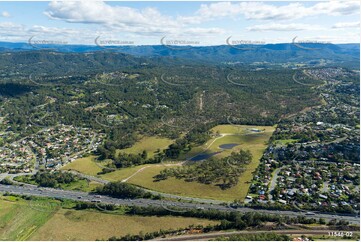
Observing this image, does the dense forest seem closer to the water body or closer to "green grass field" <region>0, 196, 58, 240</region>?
the water body

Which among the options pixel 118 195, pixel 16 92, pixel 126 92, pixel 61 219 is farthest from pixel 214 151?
pixel 16 92

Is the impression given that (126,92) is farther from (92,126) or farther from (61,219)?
(61,219)

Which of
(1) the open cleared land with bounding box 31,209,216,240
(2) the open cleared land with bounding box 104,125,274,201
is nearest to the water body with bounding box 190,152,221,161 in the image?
(2) the open cleared land with bounding box 104,125,274,201

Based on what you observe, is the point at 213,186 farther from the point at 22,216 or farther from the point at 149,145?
the point at 22,216
